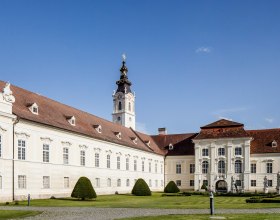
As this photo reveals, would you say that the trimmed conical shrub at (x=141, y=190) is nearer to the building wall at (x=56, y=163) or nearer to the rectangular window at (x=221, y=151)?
the building wall at (x=56, y=163)

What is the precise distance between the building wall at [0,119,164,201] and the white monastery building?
0.07m

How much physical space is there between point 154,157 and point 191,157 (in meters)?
5.55

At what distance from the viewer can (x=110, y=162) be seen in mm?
45750

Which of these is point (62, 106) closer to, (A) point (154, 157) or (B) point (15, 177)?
(B) point (15, 177)

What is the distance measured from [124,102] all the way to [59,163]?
37154 mm

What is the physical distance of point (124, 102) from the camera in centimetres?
7231

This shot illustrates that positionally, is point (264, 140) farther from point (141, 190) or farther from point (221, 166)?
point (141, 190)

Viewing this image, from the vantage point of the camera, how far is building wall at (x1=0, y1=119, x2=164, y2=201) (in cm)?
3063

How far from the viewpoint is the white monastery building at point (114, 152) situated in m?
31.0

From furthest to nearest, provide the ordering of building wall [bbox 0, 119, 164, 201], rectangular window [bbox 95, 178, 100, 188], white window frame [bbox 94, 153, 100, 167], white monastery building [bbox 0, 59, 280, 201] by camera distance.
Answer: white window frame [bbox 94, 153, 100, 167] → rectangular window [bbox 95, 178, 100, 188] → white monastery building [bbox 0, 59, 280, 201] → building wall [bbox 0, 119, 164, 201]

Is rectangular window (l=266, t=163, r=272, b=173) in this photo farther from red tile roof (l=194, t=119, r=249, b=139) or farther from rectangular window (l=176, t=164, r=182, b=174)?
rectangular window (l=176, t=164, r=182, b=174)

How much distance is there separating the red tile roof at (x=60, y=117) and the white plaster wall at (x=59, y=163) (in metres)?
0.56

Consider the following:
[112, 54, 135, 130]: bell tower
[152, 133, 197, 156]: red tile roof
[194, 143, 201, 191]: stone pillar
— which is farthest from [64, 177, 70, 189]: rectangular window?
[112, 54, 135, 130]: bell tower

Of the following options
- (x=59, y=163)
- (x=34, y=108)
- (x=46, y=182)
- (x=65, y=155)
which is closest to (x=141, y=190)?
(x=65, y=155)
